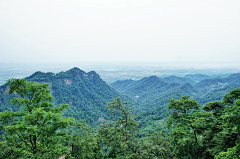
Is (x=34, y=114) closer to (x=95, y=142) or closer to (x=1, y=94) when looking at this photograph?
(x=95, y=142)

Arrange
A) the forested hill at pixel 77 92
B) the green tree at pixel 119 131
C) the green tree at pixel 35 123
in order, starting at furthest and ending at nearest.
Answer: the forested hill at pixel 77 92
the green tree at pixel 119 131
the green tree at pixel 35 123

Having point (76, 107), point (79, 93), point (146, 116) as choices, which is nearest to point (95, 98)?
point (79, 93)

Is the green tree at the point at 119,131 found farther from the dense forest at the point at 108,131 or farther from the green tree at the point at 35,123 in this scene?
the green tree at the point at 35,123

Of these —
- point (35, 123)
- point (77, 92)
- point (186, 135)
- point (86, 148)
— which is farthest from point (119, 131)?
point (77, 92)

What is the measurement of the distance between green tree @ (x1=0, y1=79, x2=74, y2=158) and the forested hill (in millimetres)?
83535

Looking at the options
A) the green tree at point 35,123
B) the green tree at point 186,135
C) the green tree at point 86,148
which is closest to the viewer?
the green tree at point 35,123

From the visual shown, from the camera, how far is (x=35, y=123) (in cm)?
711

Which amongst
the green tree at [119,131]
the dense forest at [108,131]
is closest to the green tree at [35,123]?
the dense forest at [108,131]

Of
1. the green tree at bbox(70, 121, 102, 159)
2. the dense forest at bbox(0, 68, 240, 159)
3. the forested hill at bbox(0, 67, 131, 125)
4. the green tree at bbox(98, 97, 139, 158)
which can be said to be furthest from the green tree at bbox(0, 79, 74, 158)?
the forested hill at bbox(0, 67, 131, 125)

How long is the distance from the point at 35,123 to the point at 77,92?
125 m

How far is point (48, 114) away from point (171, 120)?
1538 cm

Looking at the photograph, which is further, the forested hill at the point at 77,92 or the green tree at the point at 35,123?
the forested hill at the point at 77,92

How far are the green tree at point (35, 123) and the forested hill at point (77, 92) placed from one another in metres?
83.5

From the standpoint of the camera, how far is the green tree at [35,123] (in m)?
6.51
